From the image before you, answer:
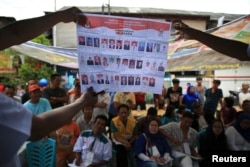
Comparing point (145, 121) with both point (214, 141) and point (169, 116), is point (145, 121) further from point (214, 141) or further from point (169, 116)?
point (214, 141)

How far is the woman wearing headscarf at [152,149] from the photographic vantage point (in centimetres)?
439

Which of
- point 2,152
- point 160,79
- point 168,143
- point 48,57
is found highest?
point 2,152

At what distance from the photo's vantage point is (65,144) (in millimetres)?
4641

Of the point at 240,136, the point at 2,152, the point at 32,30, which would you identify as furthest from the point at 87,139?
the point at 2,152

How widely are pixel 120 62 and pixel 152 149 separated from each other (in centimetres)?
227

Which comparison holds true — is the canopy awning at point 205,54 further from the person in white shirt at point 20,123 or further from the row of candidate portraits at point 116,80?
the person in white shirt at point 20,123

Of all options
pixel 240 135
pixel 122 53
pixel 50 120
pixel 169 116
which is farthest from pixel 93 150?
pixel 50 120

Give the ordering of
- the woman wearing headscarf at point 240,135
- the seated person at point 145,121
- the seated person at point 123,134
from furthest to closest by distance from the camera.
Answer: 1. the seated person at point 145,121
2. the seated person at point 123,134
3. the woman wearing headscarf at point 240,135

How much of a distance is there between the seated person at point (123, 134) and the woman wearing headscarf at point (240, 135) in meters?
1.60

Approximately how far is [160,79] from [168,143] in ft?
7.60

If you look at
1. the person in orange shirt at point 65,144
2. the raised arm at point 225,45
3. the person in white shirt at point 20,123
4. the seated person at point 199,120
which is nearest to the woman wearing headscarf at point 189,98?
the seated person at point 199,120

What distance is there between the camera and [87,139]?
13.9ft

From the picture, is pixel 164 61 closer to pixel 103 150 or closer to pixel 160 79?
pixel 160 79

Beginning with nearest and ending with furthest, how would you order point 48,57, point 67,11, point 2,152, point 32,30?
1. point 2,152
2. point 32,30
3. point 67,11
4. point 48,57
